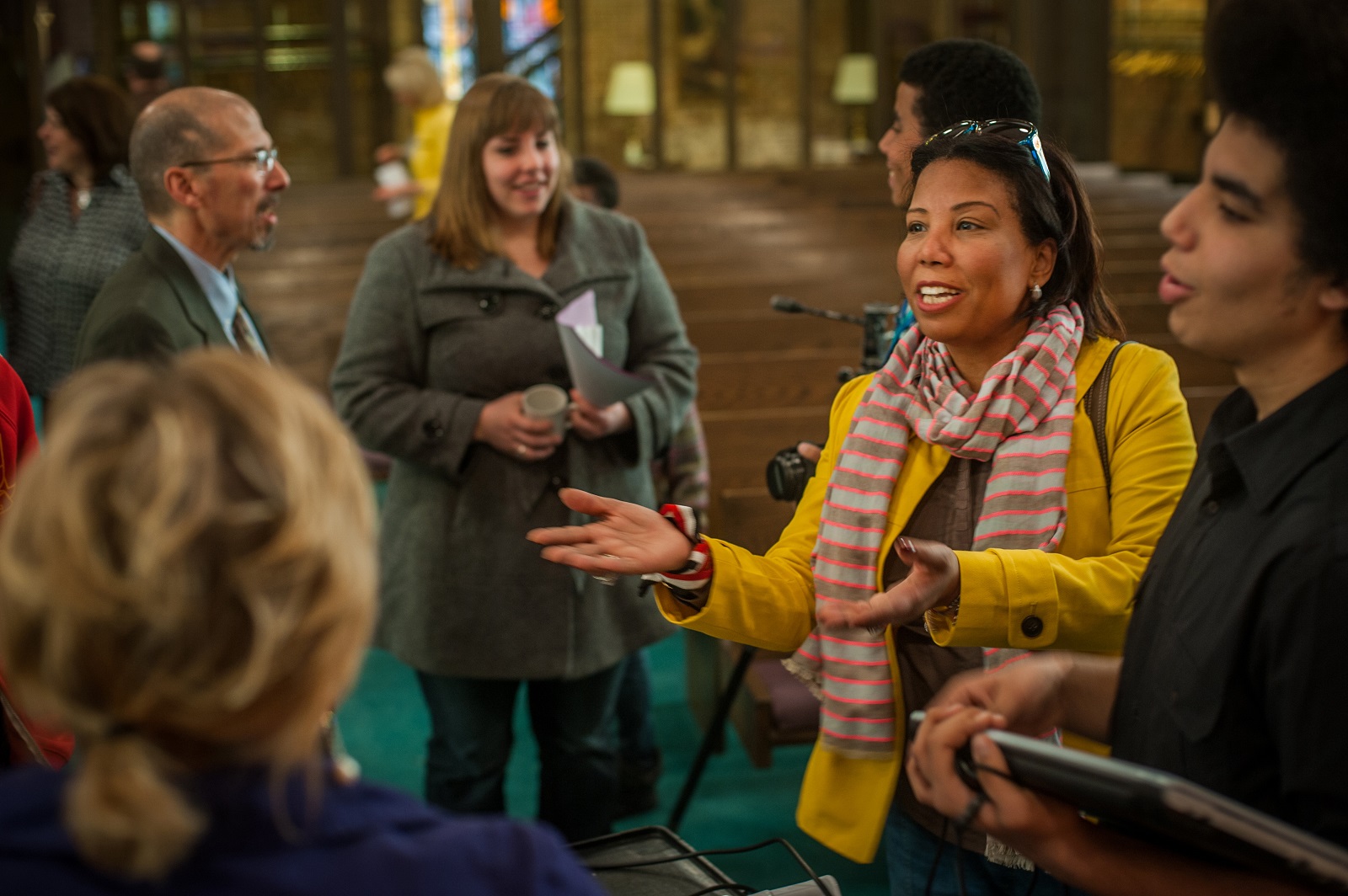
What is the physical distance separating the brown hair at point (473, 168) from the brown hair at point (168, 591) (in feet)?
5.22

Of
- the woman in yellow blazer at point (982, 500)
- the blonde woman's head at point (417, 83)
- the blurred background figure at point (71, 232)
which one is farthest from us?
the blonde woman's head at point (417, 83)

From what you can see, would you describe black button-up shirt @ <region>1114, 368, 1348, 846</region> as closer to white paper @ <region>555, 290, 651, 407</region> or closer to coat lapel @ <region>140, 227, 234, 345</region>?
white paper @ <region>555, 290, 651, 407</region>

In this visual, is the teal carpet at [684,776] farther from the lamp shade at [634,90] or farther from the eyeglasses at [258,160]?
the lamp shade at [634,90]

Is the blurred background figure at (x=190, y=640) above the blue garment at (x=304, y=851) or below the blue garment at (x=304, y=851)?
above

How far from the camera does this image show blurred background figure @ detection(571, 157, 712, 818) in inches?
114

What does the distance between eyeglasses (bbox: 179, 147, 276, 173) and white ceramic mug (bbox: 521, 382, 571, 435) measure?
595 millimetres

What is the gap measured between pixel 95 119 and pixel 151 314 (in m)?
1.77

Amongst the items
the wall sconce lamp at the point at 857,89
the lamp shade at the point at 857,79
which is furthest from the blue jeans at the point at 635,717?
the lamp shade at the point at 857,79

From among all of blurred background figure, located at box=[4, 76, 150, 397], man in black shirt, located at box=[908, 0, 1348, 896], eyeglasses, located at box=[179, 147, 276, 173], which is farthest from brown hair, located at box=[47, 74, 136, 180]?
man in black shirt, located at box=[908, 0, 1348, 896]

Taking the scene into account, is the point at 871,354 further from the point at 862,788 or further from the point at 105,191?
the point at 105,191

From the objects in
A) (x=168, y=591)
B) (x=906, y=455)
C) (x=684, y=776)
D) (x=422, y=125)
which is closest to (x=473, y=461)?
(x=906, y=455)

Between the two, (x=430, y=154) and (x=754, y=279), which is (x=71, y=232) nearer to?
(x=430, y=154)

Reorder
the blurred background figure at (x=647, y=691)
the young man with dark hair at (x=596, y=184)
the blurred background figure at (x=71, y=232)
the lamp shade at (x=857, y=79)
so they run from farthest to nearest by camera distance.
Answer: the lamp shade at (x=857, y=79), the young man with dark hair at (x=596, y=184), the blurred background figure at (x=71, y=232), the blurred background figure at (x=647, y=691)

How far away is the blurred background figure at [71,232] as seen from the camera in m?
3.19
